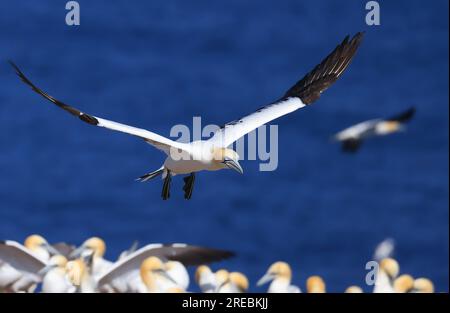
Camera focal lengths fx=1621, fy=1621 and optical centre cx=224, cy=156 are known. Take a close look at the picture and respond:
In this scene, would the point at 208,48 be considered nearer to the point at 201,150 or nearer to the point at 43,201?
the point at 43,201

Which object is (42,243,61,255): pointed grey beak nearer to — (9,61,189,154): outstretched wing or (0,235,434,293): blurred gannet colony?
→ (0,235,434,293): blurred gannet colony

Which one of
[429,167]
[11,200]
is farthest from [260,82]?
[11,200]

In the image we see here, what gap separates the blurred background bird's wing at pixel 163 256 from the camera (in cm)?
1385

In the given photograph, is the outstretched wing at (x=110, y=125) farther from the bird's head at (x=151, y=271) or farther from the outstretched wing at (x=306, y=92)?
the bird's head at (x=151, y=271)

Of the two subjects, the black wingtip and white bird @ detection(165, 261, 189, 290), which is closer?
the black wingtip

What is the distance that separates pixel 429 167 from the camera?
27094 mm

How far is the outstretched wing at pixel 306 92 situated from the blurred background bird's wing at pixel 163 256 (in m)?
2.72

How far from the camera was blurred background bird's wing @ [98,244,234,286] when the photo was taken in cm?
1385

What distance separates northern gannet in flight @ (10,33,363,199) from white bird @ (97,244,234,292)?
285 centimetres

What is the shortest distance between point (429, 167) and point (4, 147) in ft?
23.1

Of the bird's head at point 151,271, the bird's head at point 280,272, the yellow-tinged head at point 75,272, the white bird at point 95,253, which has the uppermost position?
the white bird at point 95,253

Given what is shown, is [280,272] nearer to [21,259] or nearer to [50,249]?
[50,249]

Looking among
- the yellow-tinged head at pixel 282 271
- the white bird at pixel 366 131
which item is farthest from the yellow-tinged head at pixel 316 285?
the white bird at pixel 366 131

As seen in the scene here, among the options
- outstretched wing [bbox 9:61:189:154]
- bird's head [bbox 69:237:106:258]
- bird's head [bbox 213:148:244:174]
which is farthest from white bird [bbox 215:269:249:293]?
outstretched wing [bbox 9:61:189:154]
